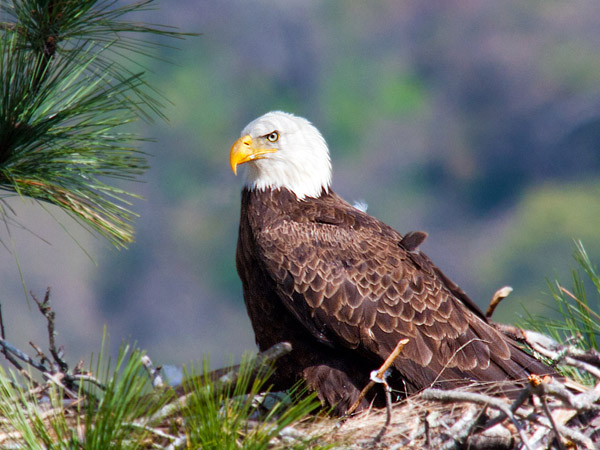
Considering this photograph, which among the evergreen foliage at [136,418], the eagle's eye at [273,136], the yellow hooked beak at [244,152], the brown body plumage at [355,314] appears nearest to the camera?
the evergreen foliage at [136,418]

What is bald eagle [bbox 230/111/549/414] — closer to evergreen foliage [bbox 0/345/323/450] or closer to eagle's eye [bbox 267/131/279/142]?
eagle's eye [bbox 267/131/279/142]

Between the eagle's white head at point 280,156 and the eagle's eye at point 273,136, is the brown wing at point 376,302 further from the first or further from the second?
the eagle's eye at point 273,136

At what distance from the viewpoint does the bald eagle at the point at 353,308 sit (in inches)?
129

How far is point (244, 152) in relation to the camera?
3.76 metres

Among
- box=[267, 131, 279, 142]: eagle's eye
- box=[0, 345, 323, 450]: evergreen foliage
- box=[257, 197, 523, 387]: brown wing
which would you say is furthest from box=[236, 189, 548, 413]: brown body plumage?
box=[0, 345, 323, 450]: evergreen foliage

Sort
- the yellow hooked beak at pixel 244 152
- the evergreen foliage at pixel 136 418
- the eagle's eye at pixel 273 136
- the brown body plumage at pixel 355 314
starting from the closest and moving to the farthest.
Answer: the evergreen foliage at pixel 136 418
the brown body plumage at pixel 355 314
the yellow hooked beak at pixel 244 152
the eagle's eye at pixel 273 136

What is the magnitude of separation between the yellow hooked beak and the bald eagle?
15 mm

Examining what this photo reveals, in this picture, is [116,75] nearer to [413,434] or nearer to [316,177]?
[316,177]

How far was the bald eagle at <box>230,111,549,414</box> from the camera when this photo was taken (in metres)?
3.27

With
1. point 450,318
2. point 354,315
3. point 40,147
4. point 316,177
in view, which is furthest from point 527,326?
point 40,147

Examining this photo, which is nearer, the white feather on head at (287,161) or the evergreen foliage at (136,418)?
the evergreen foliage at (136,418)

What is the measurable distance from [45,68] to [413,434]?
210cm

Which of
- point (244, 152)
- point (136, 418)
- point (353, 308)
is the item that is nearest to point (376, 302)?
point (353, 308)

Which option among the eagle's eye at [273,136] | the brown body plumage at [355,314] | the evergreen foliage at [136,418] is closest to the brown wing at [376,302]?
the brown body plumage at [355,314]
